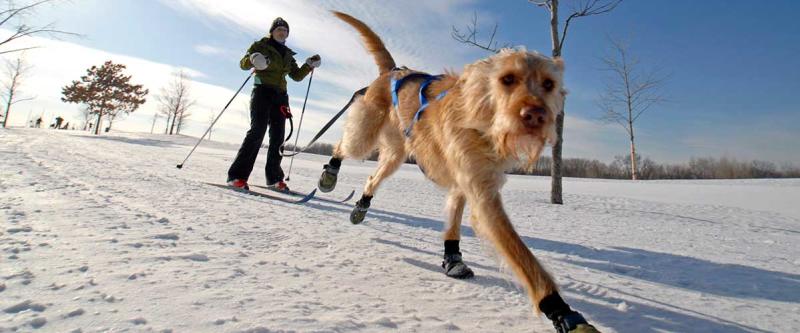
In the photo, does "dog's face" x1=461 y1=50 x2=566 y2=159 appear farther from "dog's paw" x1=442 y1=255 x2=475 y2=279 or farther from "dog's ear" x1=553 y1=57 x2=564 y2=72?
"dog's paw" x1=442 y1=255 x2=475 y2=279

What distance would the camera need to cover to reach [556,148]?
8.20 metres

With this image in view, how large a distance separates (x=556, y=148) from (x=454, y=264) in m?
6.58

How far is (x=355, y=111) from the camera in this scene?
3814 mm

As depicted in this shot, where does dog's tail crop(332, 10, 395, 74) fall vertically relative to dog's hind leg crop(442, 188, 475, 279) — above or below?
above

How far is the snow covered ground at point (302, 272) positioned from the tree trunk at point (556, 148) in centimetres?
352

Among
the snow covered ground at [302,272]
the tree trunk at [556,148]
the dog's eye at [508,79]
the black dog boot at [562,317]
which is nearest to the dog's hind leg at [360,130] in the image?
the snow covered ground at [302,272]

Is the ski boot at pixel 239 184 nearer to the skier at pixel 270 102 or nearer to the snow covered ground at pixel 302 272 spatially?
the skier at pixel 270 102

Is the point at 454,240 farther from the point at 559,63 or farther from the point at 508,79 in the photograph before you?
the point at 559,63

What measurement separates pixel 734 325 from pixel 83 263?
304cm

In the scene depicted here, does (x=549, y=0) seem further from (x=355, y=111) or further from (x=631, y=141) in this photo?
(x=631, y=141)

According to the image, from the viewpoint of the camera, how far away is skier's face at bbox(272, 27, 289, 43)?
231 inches

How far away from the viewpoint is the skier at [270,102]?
561cm

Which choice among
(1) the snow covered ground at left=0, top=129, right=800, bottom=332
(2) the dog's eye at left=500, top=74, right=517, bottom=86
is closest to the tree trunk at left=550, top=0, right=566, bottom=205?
(1) the snow covered ground at left=0, top=129, right=800, bottom=332

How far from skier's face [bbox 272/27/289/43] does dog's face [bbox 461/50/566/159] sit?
4.39 m
